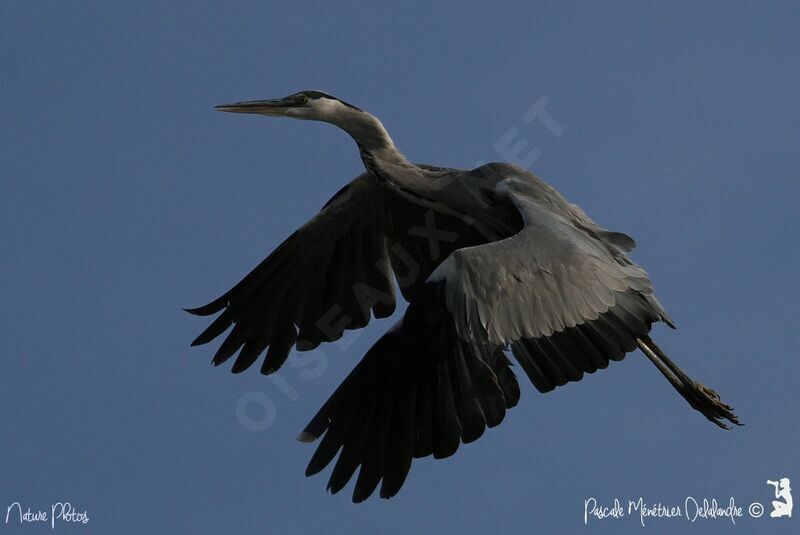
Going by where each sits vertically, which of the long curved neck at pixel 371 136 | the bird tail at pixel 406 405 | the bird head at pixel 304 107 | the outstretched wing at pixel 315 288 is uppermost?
the bird head at pixel 304 107

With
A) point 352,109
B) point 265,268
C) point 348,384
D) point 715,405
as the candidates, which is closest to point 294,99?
point 352,109

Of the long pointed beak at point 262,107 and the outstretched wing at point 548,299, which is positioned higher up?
the long pointed beak at point 262,107

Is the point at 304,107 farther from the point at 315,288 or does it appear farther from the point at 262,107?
the point at 315,288

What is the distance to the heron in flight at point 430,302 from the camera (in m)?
8.09

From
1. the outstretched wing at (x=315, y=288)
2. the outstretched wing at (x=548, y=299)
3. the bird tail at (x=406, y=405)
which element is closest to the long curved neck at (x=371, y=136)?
the outstretched wing at (x=315, y=288)

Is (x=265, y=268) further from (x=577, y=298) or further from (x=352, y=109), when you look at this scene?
(x=577, y=298)

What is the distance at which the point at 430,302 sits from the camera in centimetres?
821

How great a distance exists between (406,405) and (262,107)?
2.84m

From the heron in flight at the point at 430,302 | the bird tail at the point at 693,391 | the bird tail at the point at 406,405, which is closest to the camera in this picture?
the bird tail at the point at 406,405

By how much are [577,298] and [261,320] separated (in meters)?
2.80

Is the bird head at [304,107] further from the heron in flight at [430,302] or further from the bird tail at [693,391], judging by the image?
the bird tail at [693,391]

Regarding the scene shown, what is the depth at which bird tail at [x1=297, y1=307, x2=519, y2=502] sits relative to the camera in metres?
7.96

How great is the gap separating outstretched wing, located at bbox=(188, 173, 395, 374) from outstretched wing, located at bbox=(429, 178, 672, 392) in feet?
5.53

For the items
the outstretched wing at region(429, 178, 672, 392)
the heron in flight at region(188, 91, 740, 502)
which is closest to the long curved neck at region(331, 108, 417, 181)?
the heron in flight at region(188, 91, 740, 502)
